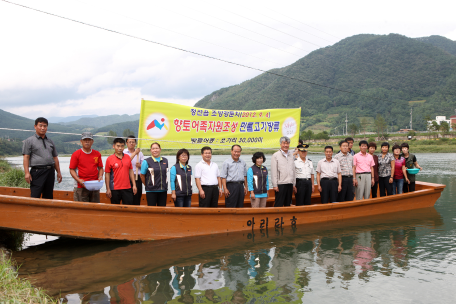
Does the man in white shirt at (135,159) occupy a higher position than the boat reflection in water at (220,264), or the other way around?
the man in white shirt at (135,159)

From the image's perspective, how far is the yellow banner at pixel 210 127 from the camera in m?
5.96

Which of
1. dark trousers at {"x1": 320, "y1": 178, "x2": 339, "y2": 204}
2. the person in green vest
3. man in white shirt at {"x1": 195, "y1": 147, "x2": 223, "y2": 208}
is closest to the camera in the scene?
man in white shirt at {"x1": 195, "y1": 147, "x2": 223, "y2": 208}

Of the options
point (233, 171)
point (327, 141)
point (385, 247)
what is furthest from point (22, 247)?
point (327, 141)

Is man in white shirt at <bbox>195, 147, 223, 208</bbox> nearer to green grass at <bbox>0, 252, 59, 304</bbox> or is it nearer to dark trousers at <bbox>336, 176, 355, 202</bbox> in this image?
dark trousers at <bbox>336, 176, 355, 202</bbox>

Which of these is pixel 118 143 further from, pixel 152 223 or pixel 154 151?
pixel 152 223

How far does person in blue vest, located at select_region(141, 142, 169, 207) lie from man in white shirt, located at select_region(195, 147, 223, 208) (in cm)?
55

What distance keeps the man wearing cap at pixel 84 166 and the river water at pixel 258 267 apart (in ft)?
2.88

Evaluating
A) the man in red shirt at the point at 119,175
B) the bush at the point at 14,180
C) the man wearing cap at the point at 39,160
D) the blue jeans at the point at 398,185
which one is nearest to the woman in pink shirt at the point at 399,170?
the blue jeans at the point at 398,185

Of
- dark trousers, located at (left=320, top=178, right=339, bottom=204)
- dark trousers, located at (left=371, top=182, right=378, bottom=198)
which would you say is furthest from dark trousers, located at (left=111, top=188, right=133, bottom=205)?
dark trousers, located at (left=371, top=182, right=378, bottom=198)

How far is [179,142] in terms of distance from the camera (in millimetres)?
6254

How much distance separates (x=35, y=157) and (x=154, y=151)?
5.53ft

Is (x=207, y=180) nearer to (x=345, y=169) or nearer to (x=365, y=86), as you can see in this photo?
(x=345, y=169)

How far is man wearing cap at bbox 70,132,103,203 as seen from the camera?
501 centimetres

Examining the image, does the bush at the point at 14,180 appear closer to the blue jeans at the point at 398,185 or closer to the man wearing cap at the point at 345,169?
the man wearing cap at the point at 345,169
